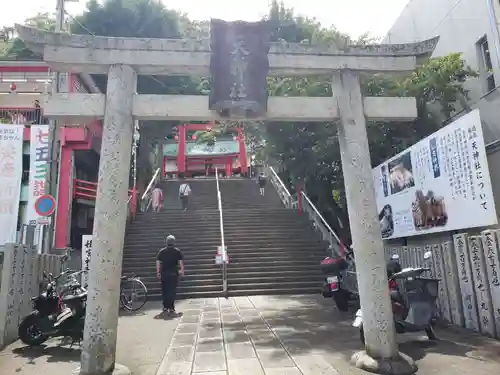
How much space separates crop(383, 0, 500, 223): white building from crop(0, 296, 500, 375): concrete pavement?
507 cm

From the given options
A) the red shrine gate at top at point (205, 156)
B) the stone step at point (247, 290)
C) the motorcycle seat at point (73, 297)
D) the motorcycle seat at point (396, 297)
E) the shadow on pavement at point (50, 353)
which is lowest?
the shadow on pavement at point (50, 353)

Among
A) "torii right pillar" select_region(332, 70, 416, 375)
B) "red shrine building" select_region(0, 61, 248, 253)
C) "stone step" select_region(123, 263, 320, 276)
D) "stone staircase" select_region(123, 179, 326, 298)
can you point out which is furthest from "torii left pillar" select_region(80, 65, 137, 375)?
"stone step" select_region(123, 263, 320, 276)

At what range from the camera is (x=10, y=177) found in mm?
13516

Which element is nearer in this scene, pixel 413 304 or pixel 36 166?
pixel 413 304

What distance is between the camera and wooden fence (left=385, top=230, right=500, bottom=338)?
5.79 meters

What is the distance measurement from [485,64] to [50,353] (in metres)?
11.3

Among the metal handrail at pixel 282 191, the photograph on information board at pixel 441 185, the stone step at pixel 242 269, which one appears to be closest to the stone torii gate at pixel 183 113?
the photograph on information board at pixel 441 185

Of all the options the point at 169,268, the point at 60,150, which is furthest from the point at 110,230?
the point at 60,150

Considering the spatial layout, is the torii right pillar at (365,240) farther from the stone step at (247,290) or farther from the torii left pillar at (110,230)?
the stone step at (247,290)

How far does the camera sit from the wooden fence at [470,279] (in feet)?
19.0

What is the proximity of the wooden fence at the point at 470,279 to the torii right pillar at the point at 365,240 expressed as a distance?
1.99 meters

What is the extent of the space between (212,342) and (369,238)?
2.75 metres

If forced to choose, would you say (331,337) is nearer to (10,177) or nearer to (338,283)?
(338,283)

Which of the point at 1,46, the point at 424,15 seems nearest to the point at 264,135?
the point at 424,15
